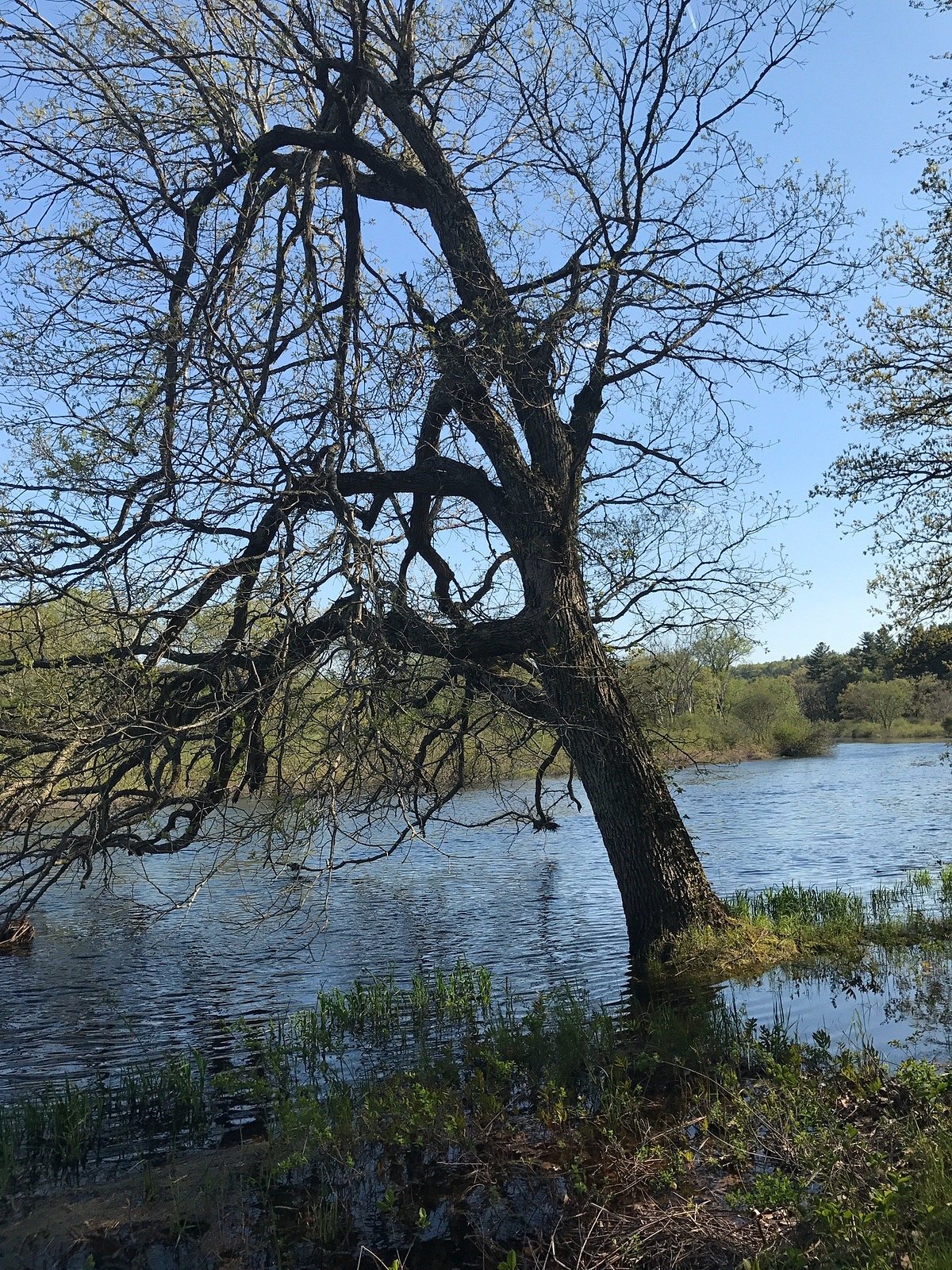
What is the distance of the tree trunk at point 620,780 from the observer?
8961 mm

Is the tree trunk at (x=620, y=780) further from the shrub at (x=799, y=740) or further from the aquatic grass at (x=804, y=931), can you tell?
the shrub at (x=799, y=740)

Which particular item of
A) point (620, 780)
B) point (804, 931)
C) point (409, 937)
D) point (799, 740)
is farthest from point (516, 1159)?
point (799, 740)

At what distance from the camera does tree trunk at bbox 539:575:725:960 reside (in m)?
8.96

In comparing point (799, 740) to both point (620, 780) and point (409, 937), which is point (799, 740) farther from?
point (620, 780)

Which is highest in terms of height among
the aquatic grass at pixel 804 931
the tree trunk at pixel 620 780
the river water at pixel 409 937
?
the tree trunk at pixel 620 780

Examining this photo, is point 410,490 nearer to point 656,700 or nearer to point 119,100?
point 656,700

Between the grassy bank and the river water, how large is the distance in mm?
1204

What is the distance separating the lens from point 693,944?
9.01 m

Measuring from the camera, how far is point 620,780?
900cm

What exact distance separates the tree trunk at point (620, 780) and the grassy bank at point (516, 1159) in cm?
133

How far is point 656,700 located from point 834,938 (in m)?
3.26

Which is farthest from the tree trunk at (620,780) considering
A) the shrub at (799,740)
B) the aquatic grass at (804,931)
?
the shrub at (799,740)

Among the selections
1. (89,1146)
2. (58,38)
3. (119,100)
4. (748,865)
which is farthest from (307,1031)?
(748,865)

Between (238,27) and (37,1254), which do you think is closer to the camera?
(37,1254)
